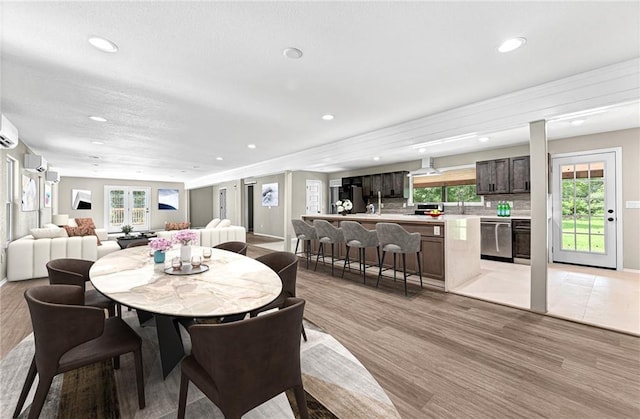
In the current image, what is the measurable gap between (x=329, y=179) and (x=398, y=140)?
19.2ft

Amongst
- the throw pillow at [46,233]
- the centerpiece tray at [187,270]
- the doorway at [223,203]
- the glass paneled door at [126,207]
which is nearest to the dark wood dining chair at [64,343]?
the centerpiece tray at [187,270]

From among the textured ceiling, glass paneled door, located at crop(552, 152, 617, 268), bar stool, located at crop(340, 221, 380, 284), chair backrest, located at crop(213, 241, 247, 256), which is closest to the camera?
the textured ceiling

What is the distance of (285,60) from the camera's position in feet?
7.66

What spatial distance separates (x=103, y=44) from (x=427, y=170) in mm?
6119

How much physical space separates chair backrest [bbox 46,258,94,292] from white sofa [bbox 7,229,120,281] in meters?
2.43

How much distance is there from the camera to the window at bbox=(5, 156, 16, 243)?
4.46m

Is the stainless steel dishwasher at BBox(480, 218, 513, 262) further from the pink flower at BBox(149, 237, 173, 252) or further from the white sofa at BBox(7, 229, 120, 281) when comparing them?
the white sofa at BBox(7, 229, 120, 281)

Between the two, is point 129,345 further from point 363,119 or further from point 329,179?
point 329,179

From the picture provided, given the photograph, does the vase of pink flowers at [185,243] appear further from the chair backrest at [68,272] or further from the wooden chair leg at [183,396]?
the wooden chair leg at [183,396]

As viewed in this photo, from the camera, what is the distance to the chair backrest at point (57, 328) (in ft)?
4.67

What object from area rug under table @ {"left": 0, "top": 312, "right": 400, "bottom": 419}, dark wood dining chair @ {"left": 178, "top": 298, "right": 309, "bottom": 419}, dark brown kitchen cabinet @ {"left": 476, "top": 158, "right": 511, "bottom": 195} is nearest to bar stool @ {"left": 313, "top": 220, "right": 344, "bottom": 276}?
area rug under table @ {"left": 0, "top": 312, "right": 400, "bottom": 419}

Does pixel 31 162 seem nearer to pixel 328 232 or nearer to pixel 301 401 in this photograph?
pixel 328 232

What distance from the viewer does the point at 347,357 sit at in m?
2.21

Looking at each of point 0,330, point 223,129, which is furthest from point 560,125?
point 0,330
